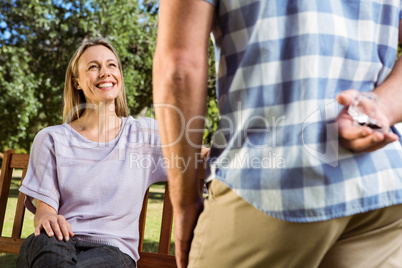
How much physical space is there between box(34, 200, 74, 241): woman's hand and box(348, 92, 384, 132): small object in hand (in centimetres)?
175

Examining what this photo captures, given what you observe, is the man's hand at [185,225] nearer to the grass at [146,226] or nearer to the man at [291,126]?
the man at [291,126]

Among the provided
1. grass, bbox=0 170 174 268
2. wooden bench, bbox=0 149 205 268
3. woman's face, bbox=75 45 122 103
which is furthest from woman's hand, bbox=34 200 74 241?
A: grass, bbox=0 170 174 268

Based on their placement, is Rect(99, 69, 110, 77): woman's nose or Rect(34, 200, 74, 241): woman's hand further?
Rect(99, 69, 110, 77): woman's nose

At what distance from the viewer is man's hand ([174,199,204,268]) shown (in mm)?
1012

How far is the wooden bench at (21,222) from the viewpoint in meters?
2.76

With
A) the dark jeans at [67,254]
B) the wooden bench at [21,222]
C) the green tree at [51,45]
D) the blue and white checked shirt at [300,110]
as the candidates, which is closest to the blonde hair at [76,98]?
the wooden bench at [21,222]

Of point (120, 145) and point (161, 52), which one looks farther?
point (120, 145)

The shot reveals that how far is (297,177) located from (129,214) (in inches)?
70.3

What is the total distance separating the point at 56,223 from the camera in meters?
2.26

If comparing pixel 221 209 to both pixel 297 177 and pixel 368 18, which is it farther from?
pixel 368 18

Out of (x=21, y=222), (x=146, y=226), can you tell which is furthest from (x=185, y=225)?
(x=146, y=226)

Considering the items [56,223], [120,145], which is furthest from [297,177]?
[120,145]

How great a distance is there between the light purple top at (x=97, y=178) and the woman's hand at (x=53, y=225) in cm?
8

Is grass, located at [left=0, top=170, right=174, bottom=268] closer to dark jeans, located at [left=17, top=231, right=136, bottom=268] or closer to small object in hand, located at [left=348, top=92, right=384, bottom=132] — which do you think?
dark jeans, located at [left=17, top=231, right=136, bottom=268]
